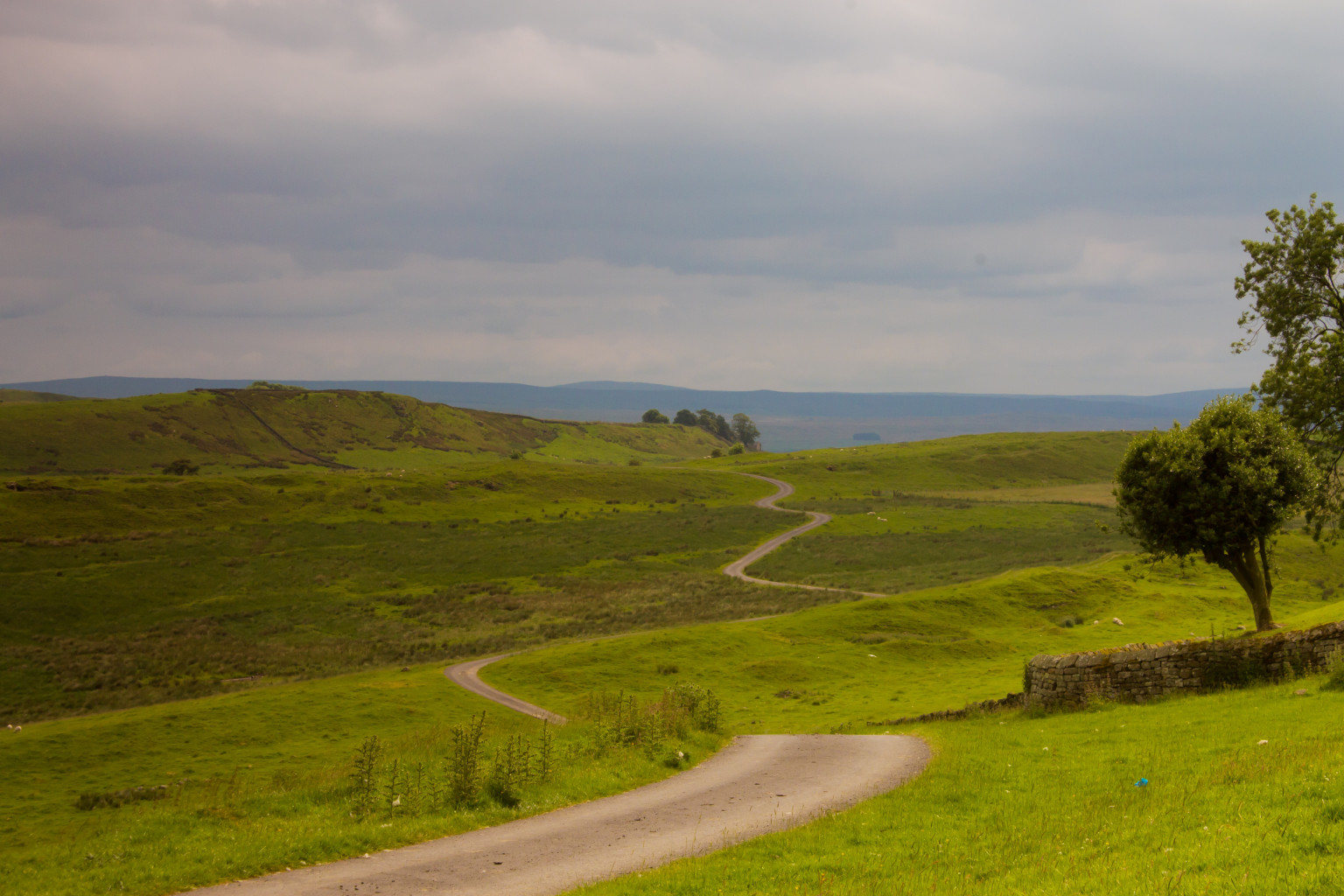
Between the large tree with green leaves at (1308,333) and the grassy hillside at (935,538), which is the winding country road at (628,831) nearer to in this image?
the large tree with green leaves at (1308,333)

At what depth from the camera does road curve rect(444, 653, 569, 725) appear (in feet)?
129

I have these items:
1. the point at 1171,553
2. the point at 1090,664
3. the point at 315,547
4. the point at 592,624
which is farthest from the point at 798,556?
the point at 1090,664

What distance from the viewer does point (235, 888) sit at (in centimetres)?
1310

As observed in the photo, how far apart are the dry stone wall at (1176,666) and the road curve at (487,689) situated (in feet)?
60.7

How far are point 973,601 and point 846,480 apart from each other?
138m

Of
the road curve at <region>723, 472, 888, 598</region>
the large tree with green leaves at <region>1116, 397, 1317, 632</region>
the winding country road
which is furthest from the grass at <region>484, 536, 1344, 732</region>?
the road curve at <region>723, 472, 888, 598</region>

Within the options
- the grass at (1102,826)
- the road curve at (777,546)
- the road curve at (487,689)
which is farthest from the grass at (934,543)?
the grass at (1102,826)

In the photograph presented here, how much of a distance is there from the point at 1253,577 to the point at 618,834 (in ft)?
93.1

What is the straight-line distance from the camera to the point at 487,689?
45969 mm

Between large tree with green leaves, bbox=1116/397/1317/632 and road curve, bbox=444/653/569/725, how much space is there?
24488 mm

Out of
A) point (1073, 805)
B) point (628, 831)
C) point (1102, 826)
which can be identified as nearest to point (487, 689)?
point (628, 831)

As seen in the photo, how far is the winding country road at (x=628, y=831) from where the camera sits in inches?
508

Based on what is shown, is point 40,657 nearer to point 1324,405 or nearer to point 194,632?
point 194,632

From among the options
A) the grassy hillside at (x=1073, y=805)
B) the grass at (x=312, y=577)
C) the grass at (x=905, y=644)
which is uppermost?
the grassy hillside at (x=1073, y=805)
